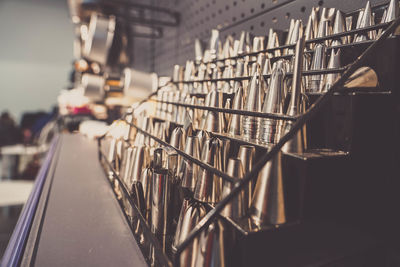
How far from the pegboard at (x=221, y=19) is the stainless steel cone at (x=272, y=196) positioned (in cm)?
53

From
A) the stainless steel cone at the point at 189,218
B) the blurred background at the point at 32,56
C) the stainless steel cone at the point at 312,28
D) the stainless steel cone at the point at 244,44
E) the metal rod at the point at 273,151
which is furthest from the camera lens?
the blurred background at the point at 32,56

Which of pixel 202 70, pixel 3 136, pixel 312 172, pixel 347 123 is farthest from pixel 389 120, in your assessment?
pixel 3 136

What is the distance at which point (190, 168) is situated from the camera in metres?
0.64

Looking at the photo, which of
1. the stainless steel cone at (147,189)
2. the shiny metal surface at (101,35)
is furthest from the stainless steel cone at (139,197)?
the shiny metal surface at (101,35)

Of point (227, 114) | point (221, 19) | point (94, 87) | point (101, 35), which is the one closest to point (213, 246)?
point (227, 114)

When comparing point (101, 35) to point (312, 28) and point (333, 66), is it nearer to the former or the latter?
point (312, 28)

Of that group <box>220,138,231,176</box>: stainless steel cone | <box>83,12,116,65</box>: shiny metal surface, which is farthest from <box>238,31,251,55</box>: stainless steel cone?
<box>83,12,116,65</box>: shiny metal surface

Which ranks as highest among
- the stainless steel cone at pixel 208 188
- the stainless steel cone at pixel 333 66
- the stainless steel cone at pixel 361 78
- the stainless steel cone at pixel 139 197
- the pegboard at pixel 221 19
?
the pegboard at pixel 221 19

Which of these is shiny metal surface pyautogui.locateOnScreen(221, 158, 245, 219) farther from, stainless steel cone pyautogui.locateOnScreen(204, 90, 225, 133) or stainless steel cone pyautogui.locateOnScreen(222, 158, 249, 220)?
stainless steel cone pyautogui.locateOnScreen(204, 90, 225, 133)

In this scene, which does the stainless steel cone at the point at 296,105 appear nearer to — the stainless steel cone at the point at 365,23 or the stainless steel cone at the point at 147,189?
the stainless steel cone at the point at 365,23

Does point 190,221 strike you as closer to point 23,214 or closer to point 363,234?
point 363,234

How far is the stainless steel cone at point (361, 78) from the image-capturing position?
0.50 meters

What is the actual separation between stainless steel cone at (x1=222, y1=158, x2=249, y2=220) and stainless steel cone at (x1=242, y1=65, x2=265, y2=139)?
0.49 feet

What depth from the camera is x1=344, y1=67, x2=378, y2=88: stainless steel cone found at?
0.50 metres
